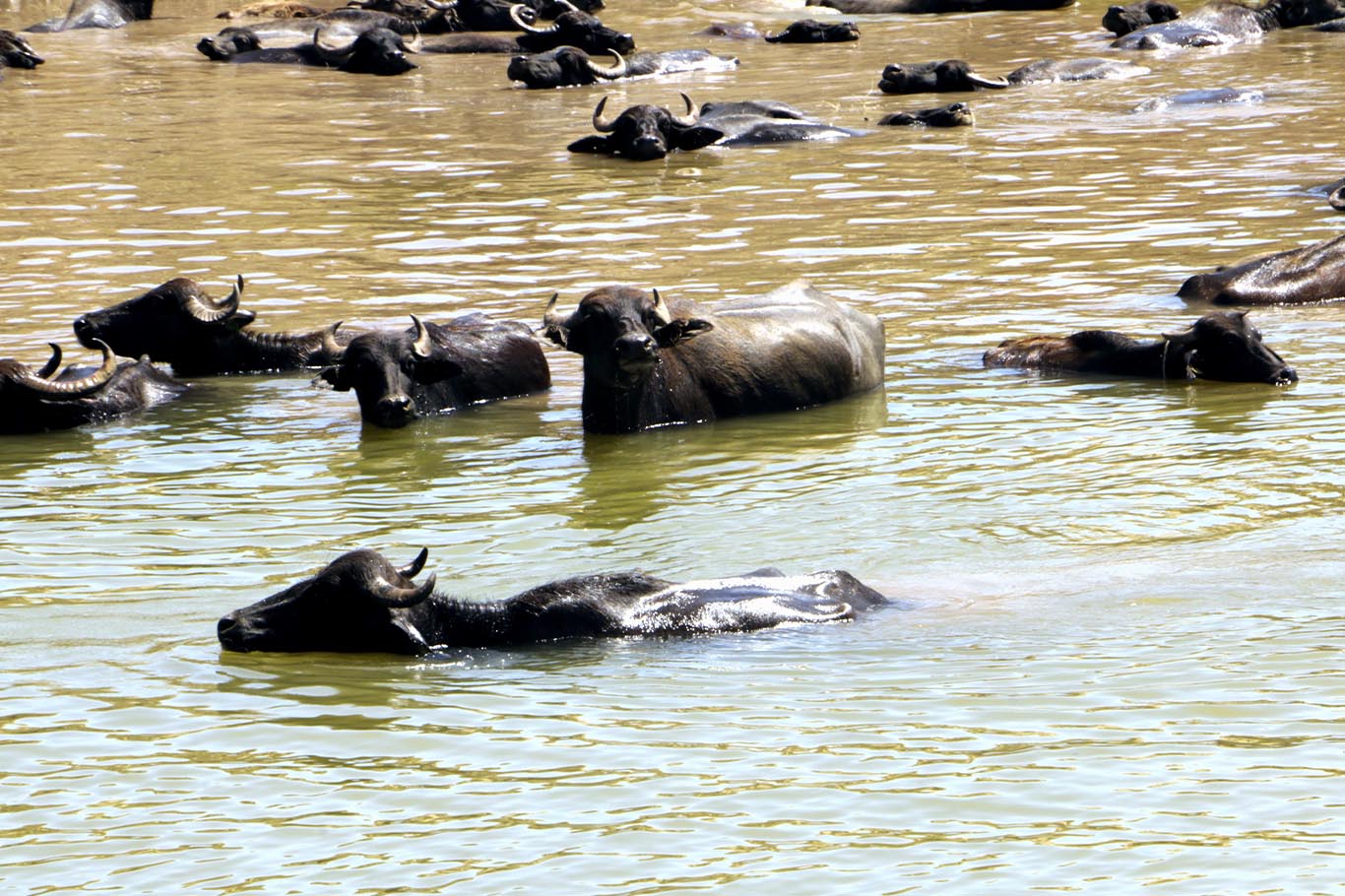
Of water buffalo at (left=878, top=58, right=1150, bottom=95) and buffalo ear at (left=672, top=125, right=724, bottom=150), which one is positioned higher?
water buffalo at (left=878, top=58, right=1150, bottom=95)

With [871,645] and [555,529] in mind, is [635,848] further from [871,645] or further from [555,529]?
[555,529]

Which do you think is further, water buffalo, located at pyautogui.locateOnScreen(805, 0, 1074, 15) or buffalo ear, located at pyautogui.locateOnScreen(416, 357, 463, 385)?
water buffalo, located at pyautogui.locateOnScreen(805, 0, 1074, 15)

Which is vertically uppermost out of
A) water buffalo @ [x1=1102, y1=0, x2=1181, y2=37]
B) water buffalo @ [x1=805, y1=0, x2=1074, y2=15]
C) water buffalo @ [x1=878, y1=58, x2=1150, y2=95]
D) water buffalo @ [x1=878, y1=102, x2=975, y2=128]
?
water buffalo @ [x1=805, y1=0, x2=1074, y2=15]

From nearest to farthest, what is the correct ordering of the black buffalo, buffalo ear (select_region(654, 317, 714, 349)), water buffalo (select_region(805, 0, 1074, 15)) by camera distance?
1. buffalo ear (select_region(654, 317, 714, 349))
2. the black buffalo
3. water buffalo (select_region(805, 0, 1074, 15))

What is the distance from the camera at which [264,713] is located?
6699 mm

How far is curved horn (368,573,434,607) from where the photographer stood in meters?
7.05

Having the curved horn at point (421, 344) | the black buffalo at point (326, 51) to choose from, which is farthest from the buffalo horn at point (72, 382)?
the black buffalo at point (326, 51)

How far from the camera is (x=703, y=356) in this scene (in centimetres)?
1178

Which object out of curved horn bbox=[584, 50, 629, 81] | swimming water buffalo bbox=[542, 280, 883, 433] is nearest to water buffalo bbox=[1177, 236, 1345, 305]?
swimming water buffalo bbox=[542, 280, 883, 433]

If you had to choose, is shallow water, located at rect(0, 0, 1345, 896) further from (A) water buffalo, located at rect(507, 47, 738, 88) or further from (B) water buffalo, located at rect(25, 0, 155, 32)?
(B) water buffalo, located at rect(25, 0, 155, 32)

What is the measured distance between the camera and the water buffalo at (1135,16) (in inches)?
1164

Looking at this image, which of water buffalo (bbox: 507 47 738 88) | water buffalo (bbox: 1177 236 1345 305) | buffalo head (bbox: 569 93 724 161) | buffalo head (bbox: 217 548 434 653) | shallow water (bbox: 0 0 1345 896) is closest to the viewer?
shallow water (bbox: 0 0 1345 896)

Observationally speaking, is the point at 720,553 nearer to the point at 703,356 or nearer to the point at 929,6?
the point at 703,356

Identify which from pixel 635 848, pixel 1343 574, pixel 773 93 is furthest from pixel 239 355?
pixel 773 93
